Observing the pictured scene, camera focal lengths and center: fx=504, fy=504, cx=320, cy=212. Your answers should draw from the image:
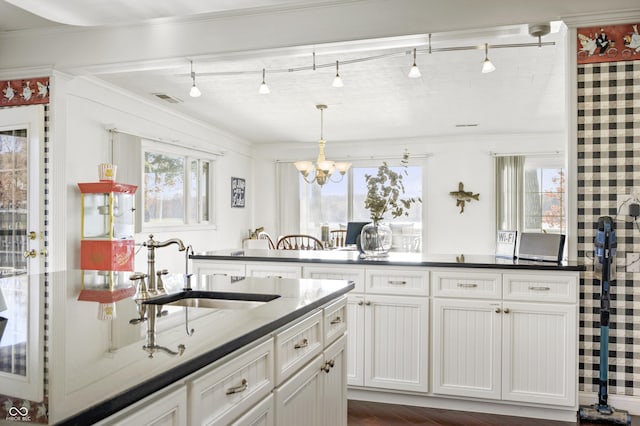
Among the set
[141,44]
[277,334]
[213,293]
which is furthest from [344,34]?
[277,334]

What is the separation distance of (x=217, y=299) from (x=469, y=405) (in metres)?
2.01

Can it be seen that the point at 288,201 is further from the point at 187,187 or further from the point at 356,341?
the point at 356,341

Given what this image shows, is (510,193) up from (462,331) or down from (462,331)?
up

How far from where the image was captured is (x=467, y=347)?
3039 mm

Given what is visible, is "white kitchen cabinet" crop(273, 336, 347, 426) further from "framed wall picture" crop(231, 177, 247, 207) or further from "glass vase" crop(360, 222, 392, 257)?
"framed wall picture" crop(231, 177, 247, 207)

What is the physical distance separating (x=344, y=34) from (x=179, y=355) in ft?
9.28

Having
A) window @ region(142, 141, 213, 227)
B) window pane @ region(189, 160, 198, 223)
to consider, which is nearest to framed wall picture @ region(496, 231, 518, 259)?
window @ region(142, 141, 213, 227)

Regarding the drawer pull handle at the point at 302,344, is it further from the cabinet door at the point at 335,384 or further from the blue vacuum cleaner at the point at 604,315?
the blue vacuum cleaner at the point at 604,315

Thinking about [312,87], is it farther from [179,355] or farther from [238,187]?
[179,355]

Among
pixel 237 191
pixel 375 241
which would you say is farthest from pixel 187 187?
pixel 375 241

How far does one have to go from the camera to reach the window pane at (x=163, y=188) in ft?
20.6

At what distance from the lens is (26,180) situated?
13.2 feet

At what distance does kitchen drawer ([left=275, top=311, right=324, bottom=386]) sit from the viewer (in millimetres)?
1480

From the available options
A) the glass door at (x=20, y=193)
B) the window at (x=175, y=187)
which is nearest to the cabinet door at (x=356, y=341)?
the glass door at (x=20, y=193)
